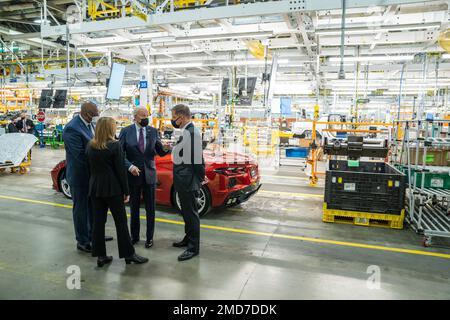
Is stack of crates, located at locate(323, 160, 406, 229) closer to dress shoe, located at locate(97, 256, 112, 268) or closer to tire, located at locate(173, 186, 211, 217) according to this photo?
tire, located at locate(173, 186, 211, 217)

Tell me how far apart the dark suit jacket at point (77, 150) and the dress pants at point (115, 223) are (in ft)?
1.89

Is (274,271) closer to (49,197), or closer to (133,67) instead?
(49,197)

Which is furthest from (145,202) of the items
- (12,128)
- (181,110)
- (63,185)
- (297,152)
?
(12,128)

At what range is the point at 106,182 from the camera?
11.2ft

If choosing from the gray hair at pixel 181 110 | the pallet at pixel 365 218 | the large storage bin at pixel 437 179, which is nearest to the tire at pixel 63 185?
the gray hair at pixel 181 110

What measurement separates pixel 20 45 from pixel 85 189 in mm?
16476

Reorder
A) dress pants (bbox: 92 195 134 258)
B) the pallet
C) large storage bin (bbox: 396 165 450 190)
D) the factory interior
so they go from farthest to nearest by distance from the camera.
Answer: the pallet
large storage bin (bbox: 396 165 450 190)
dress pants (bbox: 92 195 134 258)
the factory interior

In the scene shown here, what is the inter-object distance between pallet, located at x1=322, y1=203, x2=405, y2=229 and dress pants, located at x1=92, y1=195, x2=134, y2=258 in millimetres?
3340

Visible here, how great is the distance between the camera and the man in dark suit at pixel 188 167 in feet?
12.2

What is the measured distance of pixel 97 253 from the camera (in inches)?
145

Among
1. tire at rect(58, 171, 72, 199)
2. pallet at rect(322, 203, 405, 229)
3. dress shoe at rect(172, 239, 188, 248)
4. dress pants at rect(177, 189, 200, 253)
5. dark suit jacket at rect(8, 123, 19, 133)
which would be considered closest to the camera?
dress pants at rect(177, 189, 200, 253)

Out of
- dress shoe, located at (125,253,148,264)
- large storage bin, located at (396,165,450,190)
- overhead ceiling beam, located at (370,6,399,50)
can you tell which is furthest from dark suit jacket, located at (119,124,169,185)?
overhead ceiling beam, located at (370,6,399,50)

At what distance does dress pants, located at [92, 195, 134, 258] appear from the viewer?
11.6 feet
